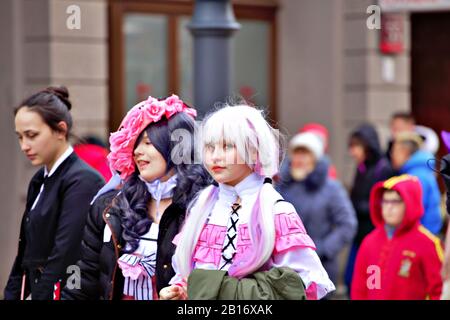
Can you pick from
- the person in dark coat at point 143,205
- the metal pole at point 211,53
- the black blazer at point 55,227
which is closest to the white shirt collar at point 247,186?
the person in dark coat at point 143,205

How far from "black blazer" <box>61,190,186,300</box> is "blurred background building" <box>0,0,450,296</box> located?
5.53 metres

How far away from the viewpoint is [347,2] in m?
12.1

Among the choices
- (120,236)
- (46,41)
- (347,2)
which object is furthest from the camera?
(347,2)

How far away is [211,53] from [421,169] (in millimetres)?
3087

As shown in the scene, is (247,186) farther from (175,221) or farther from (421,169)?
(421,169)

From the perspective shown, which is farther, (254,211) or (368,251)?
(368,251)

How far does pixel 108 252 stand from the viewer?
438 cm

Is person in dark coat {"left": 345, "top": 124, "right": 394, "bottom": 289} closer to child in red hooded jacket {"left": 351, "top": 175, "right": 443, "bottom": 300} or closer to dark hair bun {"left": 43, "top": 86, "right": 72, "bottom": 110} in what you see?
child in red hooded jacket {"left": 351, "top": 175, "right": 443, "bottom": 300}

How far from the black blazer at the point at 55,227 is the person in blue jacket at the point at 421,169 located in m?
3.74

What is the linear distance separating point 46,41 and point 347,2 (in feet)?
12.4

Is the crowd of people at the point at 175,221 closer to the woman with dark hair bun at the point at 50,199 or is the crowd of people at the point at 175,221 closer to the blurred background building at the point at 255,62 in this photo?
the woman with dark hair bun at the point at 50,199

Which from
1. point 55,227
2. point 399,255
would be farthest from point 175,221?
point 399,255
